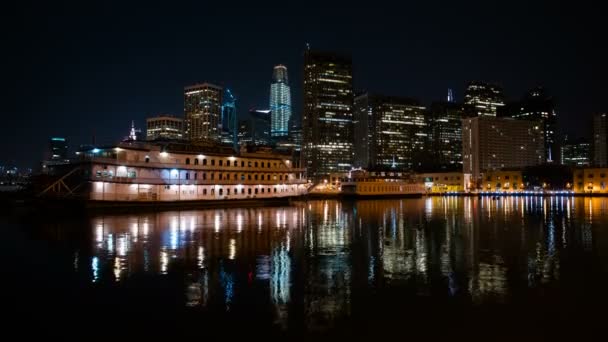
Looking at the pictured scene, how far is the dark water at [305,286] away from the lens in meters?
10.4

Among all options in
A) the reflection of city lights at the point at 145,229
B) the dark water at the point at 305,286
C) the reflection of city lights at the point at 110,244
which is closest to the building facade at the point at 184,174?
the reflection of city lights at the point at 145,229

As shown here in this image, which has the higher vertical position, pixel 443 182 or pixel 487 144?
pixel 487 144

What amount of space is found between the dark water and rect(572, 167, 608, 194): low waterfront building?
114 meters

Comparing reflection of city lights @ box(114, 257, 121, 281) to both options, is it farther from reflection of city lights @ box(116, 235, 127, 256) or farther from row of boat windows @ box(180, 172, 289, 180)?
row of boat windows @ box(180, 172, 289, 180)

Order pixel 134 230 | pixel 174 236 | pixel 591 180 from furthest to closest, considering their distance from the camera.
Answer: pixel 591 180
pixel 134 230
pixel 174 236

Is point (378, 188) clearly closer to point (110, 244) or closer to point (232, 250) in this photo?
point (110, 244)

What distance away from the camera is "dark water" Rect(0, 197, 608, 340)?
34.1 ft

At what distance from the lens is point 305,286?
14.0 meters

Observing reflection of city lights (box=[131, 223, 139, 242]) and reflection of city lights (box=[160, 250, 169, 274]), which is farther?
reflection of city lights (box=[131, 223, 139, 242])

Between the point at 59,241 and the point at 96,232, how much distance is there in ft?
14.0

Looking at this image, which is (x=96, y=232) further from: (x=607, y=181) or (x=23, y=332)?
(x=607, y=181)

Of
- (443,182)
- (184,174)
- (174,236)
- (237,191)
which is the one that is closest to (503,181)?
(443,182)

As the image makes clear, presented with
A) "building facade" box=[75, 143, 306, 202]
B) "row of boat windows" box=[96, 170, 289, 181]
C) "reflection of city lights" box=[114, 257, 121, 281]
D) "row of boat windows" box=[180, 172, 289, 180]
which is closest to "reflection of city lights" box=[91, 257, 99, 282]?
"reflection of city lights" box=[114, 257, 121, 281]

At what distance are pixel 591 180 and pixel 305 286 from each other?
135 metres
